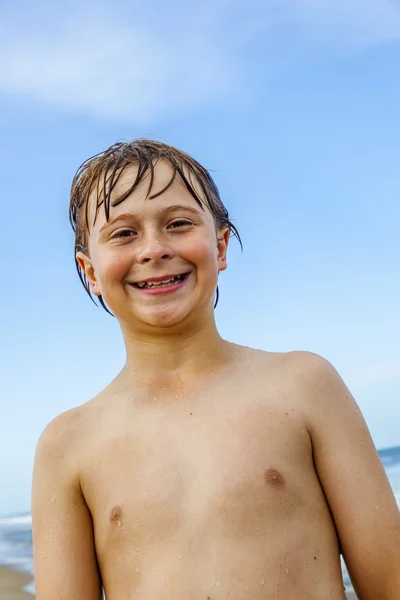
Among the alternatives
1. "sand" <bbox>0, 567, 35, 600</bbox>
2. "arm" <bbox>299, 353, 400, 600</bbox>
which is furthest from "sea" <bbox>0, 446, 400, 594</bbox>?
"arm" <bbox>299, 353, 400, 600</bbox>

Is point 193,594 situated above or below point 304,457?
below

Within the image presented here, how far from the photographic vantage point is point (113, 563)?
8.64 ft

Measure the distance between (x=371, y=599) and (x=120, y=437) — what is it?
0.90 meters

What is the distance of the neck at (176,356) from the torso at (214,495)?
Answer: 0.21 ft

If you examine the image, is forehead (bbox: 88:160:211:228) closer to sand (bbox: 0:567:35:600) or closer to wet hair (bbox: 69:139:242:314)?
wet hair (bbox: 69:139:242:314)

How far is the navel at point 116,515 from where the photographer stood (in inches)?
103

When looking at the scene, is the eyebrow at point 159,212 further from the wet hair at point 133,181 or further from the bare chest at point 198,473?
the bare chest at point 198,473

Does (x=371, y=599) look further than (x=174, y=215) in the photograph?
No

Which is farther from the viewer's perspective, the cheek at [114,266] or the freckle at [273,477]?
the cheek at [114,266]

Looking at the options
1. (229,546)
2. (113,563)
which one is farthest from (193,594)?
(113,563)

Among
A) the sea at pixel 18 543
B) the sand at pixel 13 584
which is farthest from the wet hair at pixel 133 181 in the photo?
the sand at pixel 13 584

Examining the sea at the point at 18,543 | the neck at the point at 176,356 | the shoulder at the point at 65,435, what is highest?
the neck at the point at 176,356

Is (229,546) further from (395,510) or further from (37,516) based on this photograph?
(37,516)

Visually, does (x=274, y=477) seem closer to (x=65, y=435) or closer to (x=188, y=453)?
(x=188, y=453)
